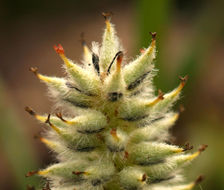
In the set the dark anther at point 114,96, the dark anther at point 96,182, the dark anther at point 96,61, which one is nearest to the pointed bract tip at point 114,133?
the dark anther at point 114,96

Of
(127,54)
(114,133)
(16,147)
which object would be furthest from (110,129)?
(127,54)

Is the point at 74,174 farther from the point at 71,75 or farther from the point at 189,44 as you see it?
the point at 189,44

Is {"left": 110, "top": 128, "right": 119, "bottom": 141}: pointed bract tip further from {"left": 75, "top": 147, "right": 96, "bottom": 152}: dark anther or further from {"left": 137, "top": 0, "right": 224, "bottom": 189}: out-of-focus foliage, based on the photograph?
{"left": 137, "top": 0, "right": 224, "bottom": 189}: out-of-focus foliage

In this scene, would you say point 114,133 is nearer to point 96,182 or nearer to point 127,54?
point 96,182

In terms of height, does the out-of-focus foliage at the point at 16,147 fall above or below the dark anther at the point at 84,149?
above

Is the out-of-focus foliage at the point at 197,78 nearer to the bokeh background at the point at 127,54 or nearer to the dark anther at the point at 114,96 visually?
the bokeh background at the point at 127,54

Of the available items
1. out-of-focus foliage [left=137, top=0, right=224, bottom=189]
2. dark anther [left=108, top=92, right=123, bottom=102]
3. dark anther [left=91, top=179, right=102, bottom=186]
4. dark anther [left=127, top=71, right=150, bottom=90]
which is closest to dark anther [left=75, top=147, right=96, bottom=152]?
dark anther [left=91, top=179, right=102, bottom=186]

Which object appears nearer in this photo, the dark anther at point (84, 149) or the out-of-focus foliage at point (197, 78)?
the dark anther at point (84, 149)
